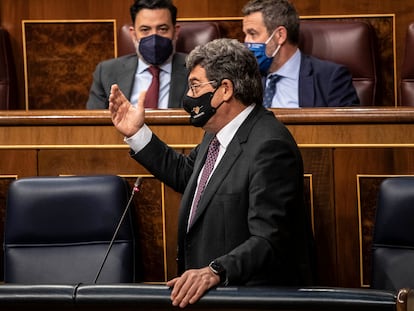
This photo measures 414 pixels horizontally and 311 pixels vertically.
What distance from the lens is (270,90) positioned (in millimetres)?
1766

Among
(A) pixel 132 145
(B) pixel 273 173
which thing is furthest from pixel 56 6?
(B) pixel 273 173

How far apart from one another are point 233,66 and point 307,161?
0.74 ft

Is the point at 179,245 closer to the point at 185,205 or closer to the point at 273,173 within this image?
the point at 185,205

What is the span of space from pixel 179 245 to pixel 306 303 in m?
0.43

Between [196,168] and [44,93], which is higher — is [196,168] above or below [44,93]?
below

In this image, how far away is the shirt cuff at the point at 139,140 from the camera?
1.33 metres

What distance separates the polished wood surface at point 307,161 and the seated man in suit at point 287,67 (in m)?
0.32

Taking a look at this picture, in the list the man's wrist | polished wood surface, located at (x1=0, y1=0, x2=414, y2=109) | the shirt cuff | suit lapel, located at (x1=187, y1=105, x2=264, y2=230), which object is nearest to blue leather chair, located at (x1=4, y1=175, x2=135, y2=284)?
the shirt cuff

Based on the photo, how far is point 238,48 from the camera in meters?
1.25

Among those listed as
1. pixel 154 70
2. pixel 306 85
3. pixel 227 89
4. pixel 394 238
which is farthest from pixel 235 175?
pixel 154 70

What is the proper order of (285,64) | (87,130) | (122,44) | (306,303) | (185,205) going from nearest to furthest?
(306,303)
(185,205)
(87,130)
(285,64)
(122,44)

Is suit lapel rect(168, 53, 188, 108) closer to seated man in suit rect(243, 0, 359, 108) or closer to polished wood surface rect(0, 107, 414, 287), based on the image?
seated man in suit rect(243, 0, 359, 108)

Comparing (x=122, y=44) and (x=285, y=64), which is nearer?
(x=285, y=64)

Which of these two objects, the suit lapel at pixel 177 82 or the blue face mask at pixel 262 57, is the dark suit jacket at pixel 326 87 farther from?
the suit lapel at pixel 177 82
